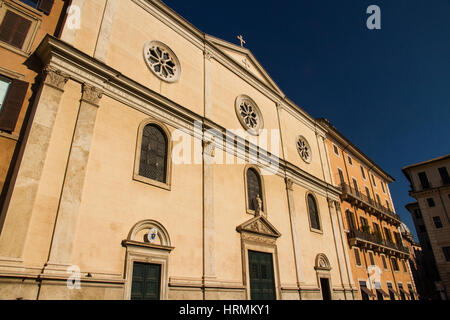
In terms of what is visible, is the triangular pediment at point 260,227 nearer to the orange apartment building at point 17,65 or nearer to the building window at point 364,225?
the orange apartment building at point 17,65

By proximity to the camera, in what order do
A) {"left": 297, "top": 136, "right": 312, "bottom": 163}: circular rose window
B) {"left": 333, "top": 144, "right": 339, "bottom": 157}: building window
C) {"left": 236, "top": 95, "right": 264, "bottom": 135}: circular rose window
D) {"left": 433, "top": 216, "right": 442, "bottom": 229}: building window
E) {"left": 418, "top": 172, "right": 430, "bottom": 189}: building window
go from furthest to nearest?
{"left": 418, "top": 172, "right": 430, "bottom": 189}: building window
{"left": 433, "top": 216, "right": 442, "bottom": 229}: building window
{"left": 333, "top": 144, "right": 339, "bottom": 157}: building window
{"left": 297, "top": 136, "right": 312, "bottom": 163}: circular rose window
{"left": 236, "top": 95, "right": 264, "bottom": 135}: circular rose window

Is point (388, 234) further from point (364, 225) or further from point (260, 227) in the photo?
point (260, 227)

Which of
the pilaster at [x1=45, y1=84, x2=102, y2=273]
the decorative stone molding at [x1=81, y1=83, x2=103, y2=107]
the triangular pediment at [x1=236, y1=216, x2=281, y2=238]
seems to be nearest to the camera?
the pilaster at [x1=45, y1=84, x2=102, y2=273]

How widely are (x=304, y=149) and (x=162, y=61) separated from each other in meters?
13.2

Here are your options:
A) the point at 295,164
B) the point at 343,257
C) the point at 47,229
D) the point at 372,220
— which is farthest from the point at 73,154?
the point at 372,220

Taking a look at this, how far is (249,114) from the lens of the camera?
63.4 feet

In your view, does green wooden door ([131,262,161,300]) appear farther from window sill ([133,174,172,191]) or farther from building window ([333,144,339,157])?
building window ([333,144,339,157])

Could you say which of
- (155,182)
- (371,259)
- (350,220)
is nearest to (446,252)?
(371,259)

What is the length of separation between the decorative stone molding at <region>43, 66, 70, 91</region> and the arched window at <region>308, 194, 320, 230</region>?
1628 centimetres

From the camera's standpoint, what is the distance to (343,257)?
21.1 m

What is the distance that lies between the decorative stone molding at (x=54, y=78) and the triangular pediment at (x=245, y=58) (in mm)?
9870

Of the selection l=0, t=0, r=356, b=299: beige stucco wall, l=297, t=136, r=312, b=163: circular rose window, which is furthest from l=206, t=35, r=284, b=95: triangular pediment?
l=297, t=136, r=312, b=163: circular rose window

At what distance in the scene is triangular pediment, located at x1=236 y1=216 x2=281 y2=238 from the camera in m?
14.7

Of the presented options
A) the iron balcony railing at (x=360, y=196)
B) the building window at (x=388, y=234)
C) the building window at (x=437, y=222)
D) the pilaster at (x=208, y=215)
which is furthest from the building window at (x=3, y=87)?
the building window at (x=437, y=222)
